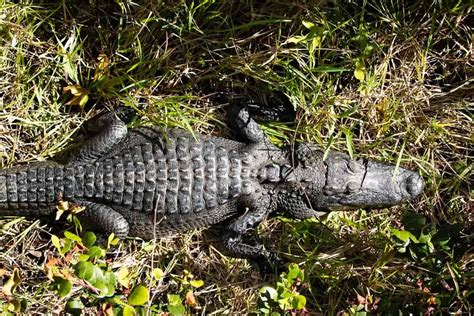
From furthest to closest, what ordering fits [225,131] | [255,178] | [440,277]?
[225,131]
[255,178]
[440,277]

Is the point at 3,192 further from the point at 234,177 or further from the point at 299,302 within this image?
the point at 299,302

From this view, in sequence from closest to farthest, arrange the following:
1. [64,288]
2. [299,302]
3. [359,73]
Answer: [64,288] → [299,302] → [359,73]

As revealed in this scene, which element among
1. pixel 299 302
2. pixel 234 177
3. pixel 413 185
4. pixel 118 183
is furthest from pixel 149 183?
pixel 413 185

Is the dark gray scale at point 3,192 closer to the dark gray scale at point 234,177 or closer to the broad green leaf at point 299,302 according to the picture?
the dark gray scale at point 234,177

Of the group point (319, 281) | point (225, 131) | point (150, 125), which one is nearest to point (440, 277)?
point (319, 281)

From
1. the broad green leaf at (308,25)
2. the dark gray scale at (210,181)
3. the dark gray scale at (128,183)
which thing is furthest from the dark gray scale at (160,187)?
the broad green leaf at (308,25)

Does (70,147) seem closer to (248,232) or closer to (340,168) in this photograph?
(248,232)
